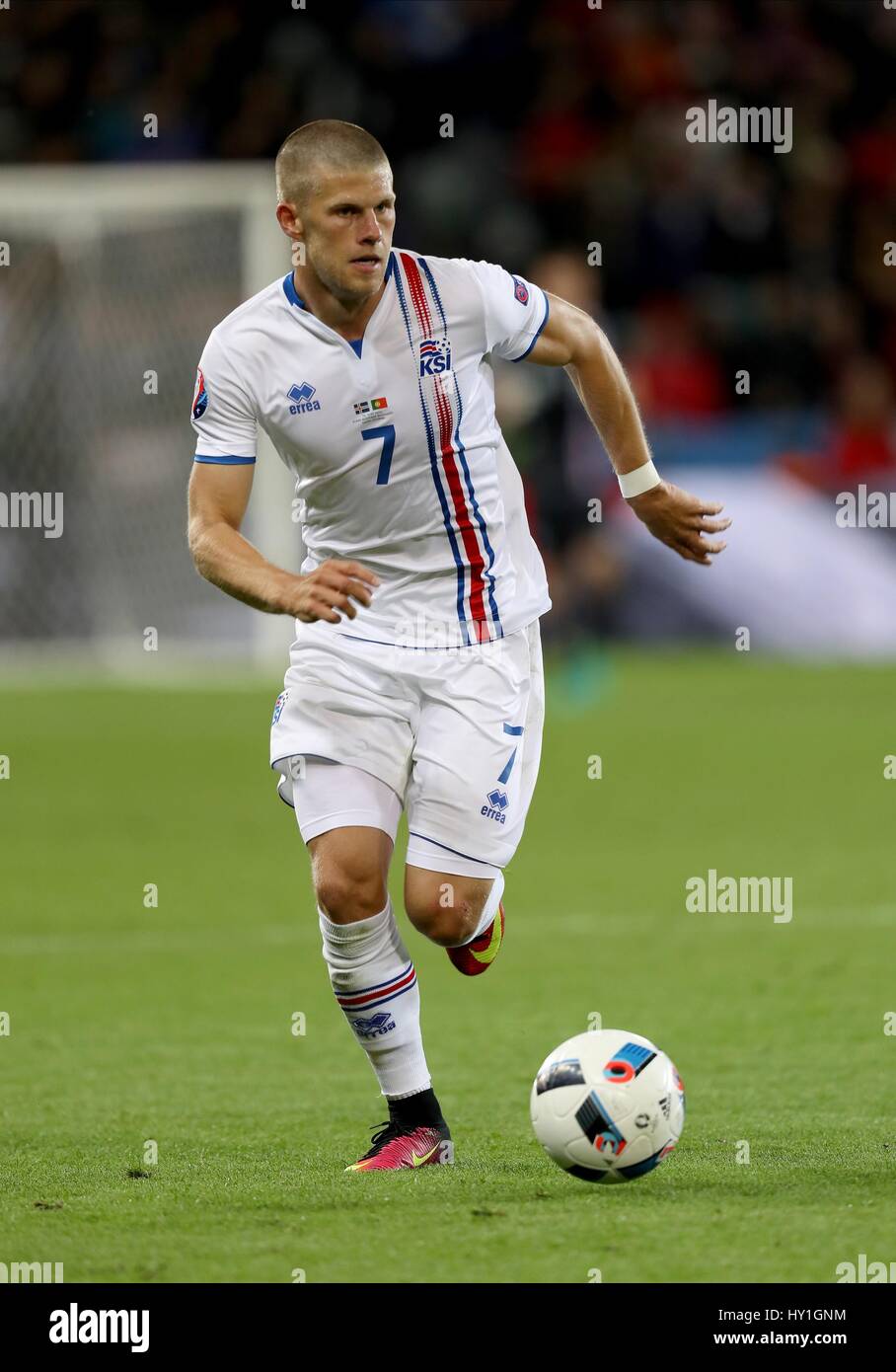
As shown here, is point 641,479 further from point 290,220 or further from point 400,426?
point 290,220

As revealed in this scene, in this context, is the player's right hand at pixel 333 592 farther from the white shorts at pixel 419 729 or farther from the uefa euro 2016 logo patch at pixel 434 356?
the uefa euro 2016 logo patch at pixel 434 356

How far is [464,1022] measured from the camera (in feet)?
22.4

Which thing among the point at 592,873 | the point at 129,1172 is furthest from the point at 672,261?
the point at 129,1172

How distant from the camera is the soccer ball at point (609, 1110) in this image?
4566mm

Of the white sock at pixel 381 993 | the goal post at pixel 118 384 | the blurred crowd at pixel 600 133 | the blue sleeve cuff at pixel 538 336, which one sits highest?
the blurred crowd at pixel 600 133

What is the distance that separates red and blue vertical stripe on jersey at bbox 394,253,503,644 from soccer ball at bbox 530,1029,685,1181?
3.41 ft

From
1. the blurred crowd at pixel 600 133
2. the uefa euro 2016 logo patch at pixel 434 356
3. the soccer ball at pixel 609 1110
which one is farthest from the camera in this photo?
the blurred crowd at pixel 600 133

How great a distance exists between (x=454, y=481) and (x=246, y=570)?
691 mm

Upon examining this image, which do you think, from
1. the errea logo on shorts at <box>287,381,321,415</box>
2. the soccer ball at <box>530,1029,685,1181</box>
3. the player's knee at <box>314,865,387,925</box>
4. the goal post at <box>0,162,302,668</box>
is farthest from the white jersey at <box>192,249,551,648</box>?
the goal post at <box>0,162,302,668</box>

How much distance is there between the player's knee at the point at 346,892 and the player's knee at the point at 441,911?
0.40 ft

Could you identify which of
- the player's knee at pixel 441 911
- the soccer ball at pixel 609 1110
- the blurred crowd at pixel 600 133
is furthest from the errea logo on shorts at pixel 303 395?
the blurred crowd at pixel 600 133

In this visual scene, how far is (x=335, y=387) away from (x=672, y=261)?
15.6 metres

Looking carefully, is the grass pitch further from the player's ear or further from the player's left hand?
A: the player's ear
